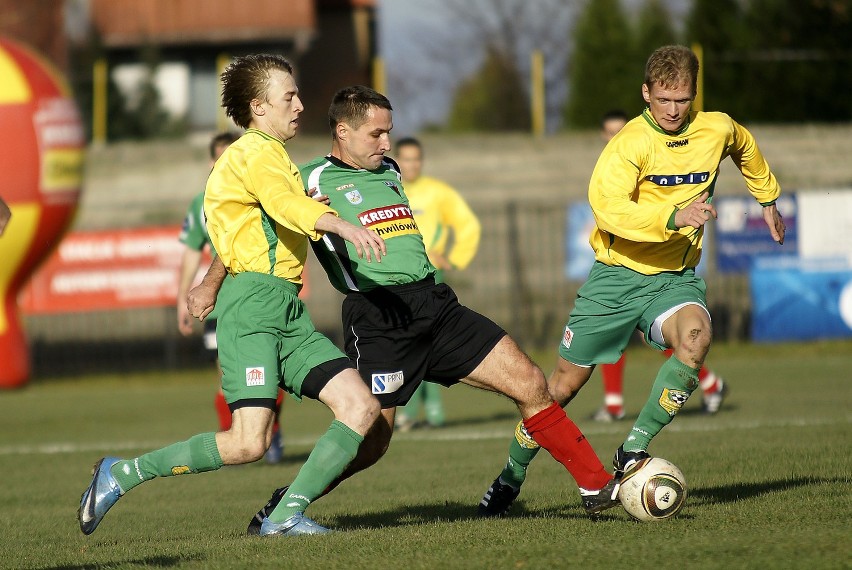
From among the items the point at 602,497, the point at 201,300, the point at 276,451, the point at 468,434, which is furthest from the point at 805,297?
the point at 201,300

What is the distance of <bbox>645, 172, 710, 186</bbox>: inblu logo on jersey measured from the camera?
676cm

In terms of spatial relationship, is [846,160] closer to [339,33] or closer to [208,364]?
[208,364]

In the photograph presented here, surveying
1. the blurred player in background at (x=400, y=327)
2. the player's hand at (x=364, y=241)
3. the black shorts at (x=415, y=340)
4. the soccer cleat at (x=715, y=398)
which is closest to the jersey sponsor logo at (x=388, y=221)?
the blurred player in background at (x=400, y=327)

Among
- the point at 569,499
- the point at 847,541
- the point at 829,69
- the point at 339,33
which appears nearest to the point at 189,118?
the point at 339,33

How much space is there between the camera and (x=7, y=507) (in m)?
8.25

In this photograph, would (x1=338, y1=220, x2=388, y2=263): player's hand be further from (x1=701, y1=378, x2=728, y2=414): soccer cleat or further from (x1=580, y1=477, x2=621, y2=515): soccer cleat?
(x1=701, y1=378, x2=728, y2=414): soccer cleat

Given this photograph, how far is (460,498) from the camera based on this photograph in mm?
7477

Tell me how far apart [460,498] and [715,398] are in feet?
16.4

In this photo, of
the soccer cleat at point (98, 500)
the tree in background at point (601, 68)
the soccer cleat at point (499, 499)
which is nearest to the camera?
the soccer cleat at point (98, 500)

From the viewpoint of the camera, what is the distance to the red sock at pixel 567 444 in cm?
625

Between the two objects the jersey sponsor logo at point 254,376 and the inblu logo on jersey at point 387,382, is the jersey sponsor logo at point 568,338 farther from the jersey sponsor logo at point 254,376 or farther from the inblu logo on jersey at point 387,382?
the jersey sponsor logo at point 254,376

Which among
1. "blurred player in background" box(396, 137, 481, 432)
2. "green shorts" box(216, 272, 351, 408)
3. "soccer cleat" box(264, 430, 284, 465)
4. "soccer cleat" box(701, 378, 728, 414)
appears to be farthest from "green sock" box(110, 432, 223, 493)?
"soccer cleat" box(701, 378, 728, 414)

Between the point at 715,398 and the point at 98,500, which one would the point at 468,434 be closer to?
the point at 715,398

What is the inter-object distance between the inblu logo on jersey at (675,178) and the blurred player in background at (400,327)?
1.24 meters
